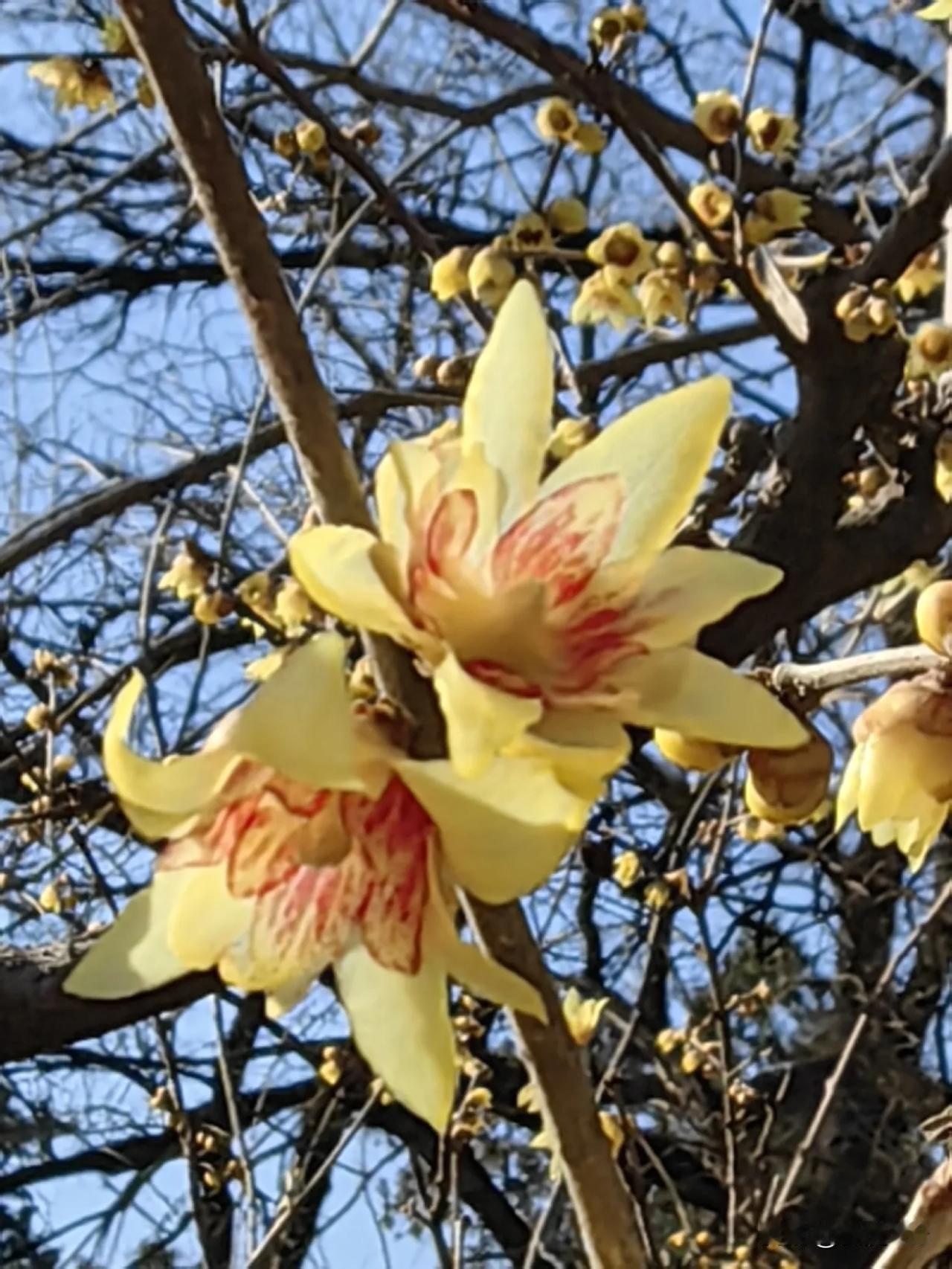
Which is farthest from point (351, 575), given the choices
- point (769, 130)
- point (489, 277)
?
point (769, 130)

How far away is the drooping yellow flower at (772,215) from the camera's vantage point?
134 centimetres

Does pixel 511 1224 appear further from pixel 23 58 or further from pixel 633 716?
pixel 633 716

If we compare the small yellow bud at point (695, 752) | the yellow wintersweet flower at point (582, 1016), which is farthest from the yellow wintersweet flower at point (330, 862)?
the yellow wintersweet flower at point (582, 1016)

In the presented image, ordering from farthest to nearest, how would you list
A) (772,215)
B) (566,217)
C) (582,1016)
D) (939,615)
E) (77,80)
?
(77,80) < (566,217) < (772,215) < (582,1016) < (939,615)

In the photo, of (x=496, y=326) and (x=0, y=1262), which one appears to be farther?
(x=0, y=1262)

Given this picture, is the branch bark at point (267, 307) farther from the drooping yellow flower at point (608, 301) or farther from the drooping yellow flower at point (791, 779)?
the drooping yellow flower at point (608, 301)

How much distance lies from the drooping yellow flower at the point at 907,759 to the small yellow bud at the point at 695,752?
53 millimetres

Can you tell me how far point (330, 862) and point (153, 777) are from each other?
47 mm

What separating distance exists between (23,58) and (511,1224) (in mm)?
1903

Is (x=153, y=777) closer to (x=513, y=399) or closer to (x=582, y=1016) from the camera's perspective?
(x=513, y=399)

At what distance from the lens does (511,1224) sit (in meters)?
2.70

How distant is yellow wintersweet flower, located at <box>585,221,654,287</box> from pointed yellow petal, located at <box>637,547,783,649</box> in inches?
40.8

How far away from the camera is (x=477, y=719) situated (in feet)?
1.05

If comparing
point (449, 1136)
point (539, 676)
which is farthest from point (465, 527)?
point (449, 1136)
